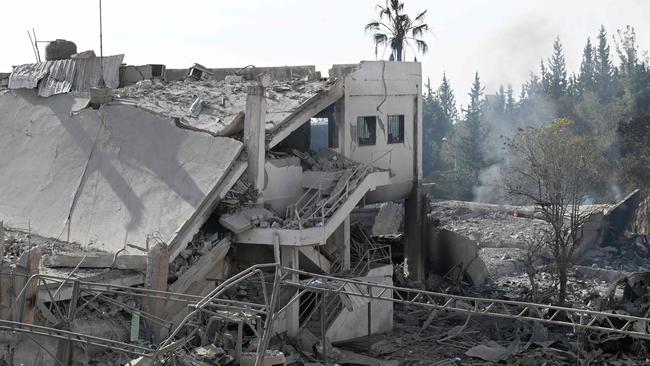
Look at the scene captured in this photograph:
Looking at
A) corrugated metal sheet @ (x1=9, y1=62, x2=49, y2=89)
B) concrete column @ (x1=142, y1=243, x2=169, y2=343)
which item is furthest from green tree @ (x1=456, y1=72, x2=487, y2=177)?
concrete column @ (x1=142, y1=243, x2=169, y2=343)

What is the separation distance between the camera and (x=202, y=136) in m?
22.9

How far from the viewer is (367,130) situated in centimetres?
2752

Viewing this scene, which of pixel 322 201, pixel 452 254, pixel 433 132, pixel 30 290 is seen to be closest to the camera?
pixel 30 290

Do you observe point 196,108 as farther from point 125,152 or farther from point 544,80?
point 544,80

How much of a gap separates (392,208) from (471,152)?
24.0 m

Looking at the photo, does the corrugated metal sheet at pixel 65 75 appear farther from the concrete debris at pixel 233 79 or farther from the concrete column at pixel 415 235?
the concrete column at pixel 415 235

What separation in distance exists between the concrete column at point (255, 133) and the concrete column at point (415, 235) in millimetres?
8526

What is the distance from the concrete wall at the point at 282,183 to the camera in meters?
23.0

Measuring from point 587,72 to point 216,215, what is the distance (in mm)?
64997

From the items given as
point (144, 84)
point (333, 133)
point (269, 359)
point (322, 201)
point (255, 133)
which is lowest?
point (269, 359)

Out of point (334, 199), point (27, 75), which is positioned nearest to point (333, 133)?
point (334, 199)

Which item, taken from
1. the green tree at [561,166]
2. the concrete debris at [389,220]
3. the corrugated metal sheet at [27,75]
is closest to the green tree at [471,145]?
the green tree at [561,166]

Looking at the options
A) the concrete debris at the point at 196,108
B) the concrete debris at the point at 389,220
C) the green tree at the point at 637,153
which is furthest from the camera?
the green tree at the point at 637,153

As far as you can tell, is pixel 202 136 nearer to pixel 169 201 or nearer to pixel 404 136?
pixel 169 201
